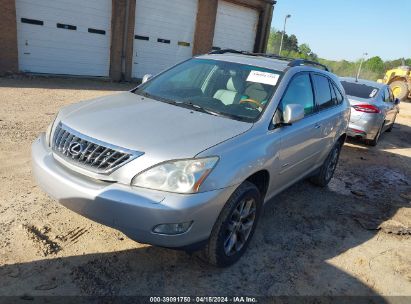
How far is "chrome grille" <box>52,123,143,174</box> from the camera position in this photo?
2.72 m

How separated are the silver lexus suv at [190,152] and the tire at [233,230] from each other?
0.01m

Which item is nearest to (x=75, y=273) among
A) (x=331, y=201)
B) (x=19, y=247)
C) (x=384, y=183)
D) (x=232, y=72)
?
(x=19, y=247)

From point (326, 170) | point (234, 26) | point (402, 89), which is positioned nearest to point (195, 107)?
point (326, 170)

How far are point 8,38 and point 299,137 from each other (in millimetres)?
10326

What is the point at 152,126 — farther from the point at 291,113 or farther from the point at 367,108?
the point at 367,108

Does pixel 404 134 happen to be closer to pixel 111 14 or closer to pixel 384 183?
pixel 384 183

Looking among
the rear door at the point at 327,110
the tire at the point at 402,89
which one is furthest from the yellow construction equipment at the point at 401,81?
the rear door at the point at 327,110

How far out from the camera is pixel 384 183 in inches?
257

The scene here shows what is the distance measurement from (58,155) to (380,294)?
304 centimetres

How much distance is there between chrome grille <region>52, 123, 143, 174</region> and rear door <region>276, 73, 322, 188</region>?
5.30ft

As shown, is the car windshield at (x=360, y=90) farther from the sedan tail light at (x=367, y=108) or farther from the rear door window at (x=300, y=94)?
the rear door window at (x=300, y=94)

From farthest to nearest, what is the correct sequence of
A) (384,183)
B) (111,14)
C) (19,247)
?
(111,14) → (384,183) → (19,247)

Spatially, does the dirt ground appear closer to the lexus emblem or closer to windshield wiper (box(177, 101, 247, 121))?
the lexus emblem

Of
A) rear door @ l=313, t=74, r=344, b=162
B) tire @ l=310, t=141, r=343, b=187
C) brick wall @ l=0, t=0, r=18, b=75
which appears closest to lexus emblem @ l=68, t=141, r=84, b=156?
rear door @ l=313, t=74, r=344, b=162
